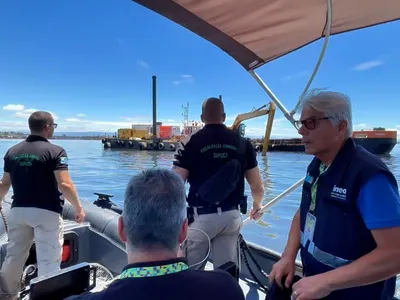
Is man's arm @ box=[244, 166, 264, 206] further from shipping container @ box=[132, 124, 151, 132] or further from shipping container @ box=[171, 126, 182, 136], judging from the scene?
shipping container @ box=[132, 124, 151, 132]

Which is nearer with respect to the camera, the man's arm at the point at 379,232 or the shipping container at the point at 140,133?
the man's arm at the point at 379,232

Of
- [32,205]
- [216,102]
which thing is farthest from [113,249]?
[216,102]

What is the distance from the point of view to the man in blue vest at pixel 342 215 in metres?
0.97

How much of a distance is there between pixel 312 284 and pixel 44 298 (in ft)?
2.77

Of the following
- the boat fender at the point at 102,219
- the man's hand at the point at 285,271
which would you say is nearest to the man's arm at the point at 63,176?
the boat fender at the point at 102,219

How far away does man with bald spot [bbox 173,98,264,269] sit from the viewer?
207 cm

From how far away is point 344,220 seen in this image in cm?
107

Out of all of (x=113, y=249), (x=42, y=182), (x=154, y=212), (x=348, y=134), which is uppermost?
(x=348, y=134)

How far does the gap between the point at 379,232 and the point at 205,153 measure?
4.03ft

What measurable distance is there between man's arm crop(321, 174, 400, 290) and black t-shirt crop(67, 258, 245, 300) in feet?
1.56

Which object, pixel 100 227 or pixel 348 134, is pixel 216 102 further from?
pixel 100 227

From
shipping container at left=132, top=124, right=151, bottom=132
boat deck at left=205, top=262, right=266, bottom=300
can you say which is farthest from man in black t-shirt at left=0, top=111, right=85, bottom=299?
shipping container at left=132, top=124, right=151, bottom=132

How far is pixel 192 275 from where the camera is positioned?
746 mm

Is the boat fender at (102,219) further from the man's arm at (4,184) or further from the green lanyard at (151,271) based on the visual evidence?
the green lanyard at (151,271)
